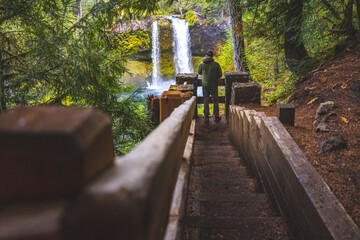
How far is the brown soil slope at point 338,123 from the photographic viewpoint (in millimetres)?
2367

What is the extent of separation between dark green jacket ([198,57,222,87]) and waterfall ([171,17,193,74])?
56.5ft

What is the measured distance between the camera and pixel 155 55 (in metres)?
25.1

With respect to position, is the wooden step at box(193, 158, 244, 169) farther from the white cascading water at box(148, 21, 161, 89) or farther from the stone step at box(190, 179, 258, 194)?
the white cascading water at box(148, 21, 161, 89)

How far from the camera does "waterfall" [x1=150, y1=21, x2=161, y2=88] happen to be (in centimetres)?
2453

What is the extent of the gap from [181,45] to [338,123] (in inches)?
916

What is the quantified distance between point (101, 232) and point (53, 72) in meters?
4.32

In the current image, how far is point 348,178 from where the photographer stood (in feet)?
8.00

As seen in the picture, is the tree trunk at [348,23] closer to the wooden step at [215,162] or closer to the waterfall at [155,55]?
the wooden step at [215,162]

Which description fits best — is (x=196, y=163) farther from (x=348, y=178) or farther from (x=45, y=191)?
(x=45, y=191)

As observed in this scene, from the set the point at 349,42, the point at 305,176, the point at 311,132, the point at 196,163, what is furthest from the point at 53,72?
the point at 349,42

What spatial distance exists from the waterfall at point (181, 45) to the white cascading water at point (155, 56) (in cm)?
180

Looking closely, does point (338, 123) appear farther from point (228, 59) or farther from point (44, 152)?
point (228, 59)

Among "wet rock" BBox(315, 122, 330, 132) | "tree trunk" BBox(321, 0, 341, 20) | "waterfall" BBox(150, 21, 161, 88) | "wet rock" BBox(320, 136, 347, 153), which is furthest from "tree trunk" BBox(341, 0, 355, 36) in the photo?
"waterfall" BBox(150, 21, 161, 88)

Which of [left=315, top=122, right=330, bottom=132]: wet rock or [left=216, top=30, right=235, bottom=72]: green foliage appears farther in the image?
[left=216, top=30, right=235, bottom=72]: green foliage
